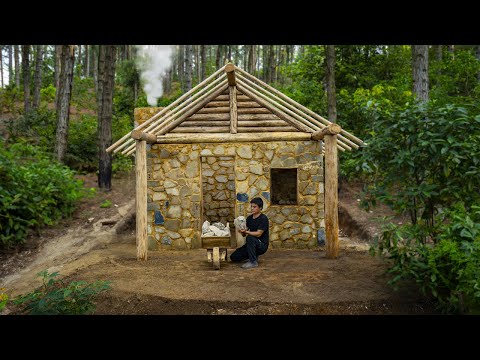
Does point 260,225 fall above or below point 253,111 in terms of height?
below

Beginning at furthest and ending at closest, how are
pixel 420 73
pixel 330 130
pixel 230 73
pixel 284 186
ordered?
pixel 284 186 < pixel 420 73 < pixel 230 73 < pixel 330 130

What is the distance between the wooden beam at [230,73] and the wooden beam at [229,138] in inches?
48.3

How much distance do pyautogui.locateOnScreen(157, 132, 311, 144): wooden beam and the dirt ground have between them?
254cm

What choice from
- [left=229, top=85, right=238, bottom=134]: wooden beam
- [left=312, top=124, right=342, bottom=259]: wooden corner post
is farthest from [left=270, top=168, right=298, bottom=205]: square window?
[left=312, top=124, right=342, bottom=259]: wooden corner post

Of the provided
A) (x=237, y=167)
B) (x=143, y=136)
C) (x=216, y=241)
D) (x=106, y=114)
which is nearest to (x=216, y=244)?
(x=216, y=241)

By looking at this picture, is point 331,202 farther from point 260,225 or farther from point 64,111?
point 64,111

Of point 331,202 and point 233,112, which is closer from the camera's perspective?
point 331,202

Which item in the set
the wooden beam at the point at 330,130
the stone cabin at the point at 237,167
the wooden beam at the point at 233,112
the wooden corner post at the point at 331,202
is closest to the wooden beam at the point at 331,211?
the wooden corner post at the point at 331,202

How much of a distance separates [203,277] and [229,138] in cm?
350

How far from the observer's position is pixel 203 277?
6.79 metres

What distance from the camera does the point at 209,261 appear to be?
7.60 m

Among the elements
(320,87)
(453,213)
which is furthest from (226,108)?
(320,87)

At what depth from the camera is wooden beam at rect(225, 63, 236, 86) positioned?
842cm

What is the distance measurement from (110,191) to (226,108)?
7.08 m
